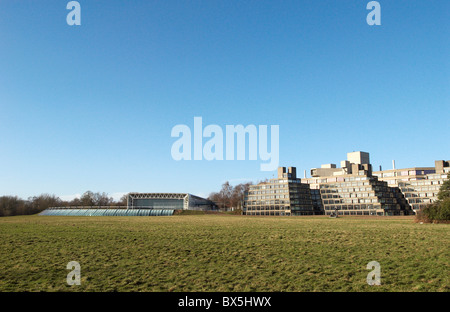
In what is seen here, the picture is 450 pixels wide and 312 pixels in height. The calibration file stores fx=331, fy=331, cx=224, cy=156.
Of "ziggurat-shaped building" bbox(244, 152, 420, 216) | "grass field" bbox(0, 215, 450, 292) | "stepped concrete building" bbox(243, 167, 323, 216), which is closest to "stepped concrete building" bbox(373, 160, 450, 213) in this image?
"ziggurat-shaped building" bbox(244, 152, 420, 216)

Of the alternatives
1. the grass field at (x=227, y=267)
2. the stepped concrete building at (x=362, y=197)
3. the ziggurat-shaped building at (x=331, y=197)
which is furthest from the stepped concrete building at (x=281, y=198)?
the grass field at (x=227, y=267)

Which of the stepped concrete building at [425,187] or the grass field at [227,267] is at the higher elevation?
the stepped concrete building at [425,187]

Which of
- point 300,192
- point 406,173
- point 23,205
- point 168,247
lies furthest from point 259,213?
point 168,247

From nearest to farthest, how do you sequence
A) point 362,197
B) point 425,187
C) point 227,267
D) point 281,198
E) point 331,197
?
point 227,267, point 362,197, point 425,187, point 331,197, point 281,198

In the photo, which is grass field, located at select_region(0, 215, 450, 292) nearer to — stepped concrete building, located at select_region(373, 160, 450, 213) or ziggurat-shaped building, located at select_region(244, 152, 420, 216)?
ziggurat-shaped building, located at select_region(244, 152, 420, 216)

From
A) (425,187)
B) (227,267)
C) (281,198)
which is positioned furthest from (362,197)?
(227,267)

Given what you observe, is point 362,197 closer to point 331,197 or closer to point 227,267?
point 331,197

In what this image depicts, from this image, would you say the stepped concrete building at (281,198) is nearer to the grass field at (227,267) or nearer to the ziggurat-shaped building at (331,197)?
the ziggurat-shaped building at (331,197)

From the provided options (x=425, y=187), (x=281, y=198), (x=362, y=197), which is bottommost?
(x=281, y=198)

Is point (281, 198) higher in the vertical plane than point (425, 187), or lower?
lower

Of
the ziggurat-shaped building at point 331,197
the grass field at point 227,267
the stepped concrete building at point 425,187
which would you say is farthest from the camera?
the ziggurat-shaped building at point 331,197

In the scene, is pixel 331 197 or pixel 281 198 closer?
pixel 331 197
